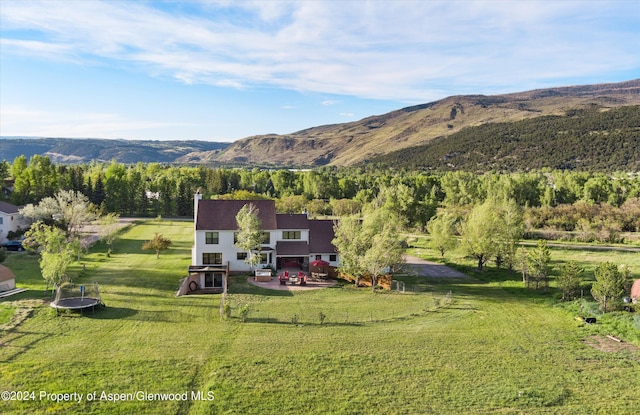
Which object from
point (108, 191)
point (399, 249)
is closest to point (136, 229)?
point (108, 191)

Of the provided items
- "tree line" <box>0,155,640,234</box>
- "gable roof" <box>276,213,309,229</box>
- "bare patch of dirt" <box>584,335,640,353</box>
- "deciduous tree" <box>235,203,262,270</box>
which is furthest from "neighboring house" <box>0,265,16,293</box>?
"bare patch of dirt" <box>584,335,640,353</box>

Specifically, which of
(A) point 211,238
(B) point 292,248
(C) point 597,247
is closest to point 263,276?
(B) point 292,248

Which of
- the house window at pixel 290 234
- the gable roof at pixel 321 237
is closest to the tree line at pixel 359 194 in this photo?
the gable roof at pixel 321 237

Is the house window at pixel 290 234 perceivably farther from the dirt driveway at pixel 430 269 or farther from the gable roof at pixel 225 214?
the dirt driveway at pixel 430 269

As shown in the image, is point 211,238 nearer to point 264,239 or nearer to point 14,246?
point 264,239

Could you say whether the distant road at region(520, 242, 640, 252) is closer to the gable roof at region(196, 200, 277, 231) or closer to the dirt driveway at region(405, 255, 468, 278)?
the dirt driveway at region(405, 255, 468, 278)
